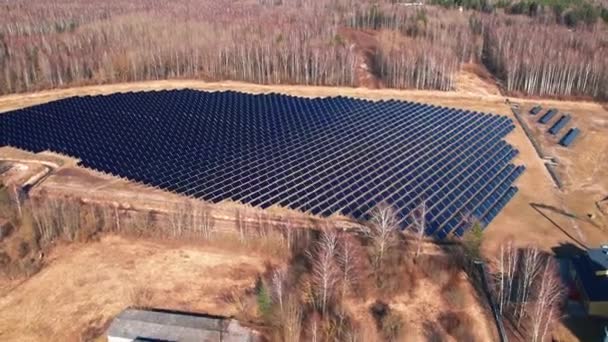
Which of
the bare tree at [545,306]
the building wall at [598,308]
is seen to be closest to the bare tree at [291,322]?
the bare tree at [545,306]

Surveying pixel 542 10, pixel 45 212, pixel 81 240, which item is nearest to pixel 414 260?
pixel 81 240

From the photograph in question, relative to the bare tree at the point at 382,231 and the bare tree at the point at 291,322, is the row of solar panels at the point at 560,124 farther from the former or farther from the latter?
the bare tree at the point at 291,322

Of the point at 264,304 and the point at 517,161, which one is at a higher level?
the point at 517,161

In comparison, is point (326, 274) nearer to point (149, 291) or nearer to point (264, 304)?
point (264, 304)

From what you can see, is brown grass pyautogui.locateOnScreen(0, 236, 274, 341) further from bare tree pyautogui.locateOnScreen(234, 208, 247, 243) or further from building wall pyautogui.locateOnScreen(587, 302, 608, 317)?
building wall pyautogui.locateOnScreen(587, 302, 608, 317)

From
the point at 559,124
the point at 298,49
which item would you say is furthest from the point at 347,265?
the point at 298,49
